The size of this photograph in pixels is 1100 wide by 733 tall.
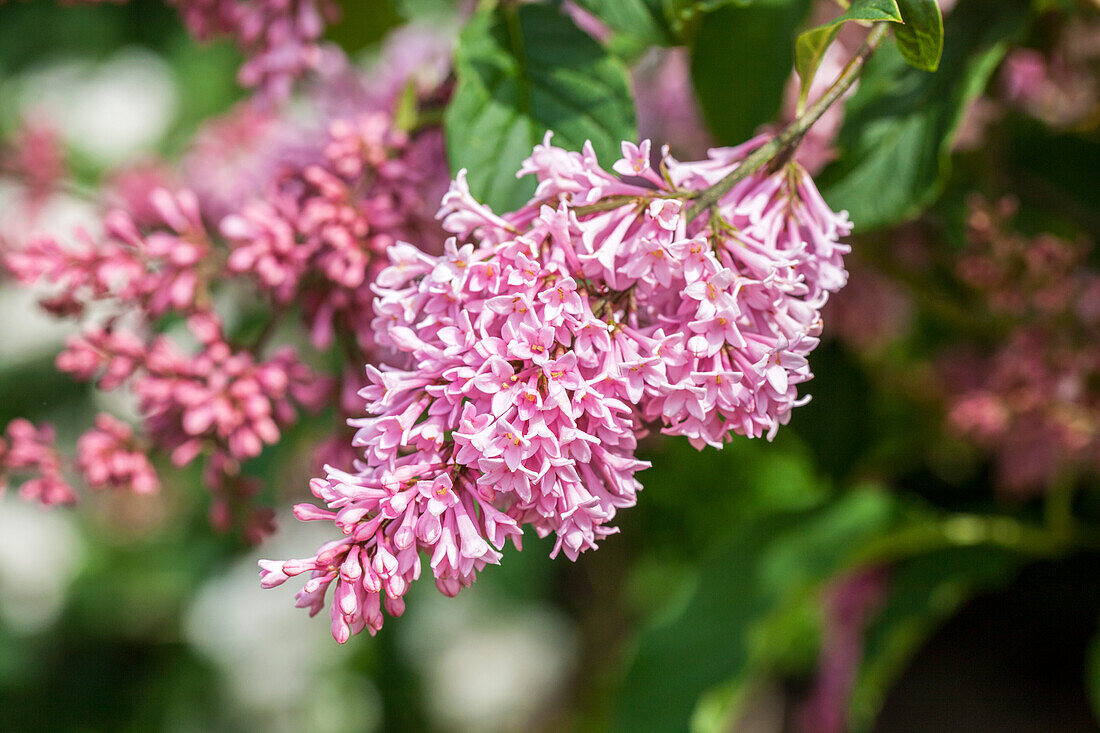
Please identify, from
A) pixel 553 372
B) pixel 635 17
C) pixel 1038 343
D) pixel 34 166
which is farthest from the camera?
pixel 34 166

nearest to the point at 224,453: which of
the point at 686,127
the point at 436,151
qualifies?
the point at 436,151

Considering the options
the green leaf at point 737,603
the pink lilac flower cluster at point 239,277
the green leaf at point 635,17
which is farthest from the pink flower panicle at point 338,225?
the green leaf at point 737,603

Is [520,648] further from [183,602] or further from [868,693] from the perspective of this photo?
[868,693]

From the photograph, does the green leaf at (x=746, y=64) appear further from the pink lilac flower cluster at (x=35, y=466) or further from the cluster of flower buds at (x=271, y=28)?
the pink lilac flower cluster at (x=35, y=466)

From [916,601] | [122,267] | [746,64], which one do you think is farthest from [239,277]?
[916,601]

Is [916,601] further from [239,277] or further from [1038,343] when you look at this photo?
[239,277]

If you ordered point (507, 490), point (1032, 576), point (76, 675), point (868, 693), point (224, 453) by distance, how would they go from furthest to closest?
point (76, 675), point (1032, 576), point (868, 693), point (224, 453), point (507, 490)

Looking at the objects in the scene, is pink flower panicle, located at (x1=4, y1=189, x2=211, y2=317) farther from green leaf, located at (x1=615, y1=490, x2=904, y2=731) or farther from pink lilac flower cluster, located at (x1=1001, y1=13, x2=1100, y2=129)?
pink lilac flower cluster, located at (x1=1001, y1=13, x2=1100, y2=129)
